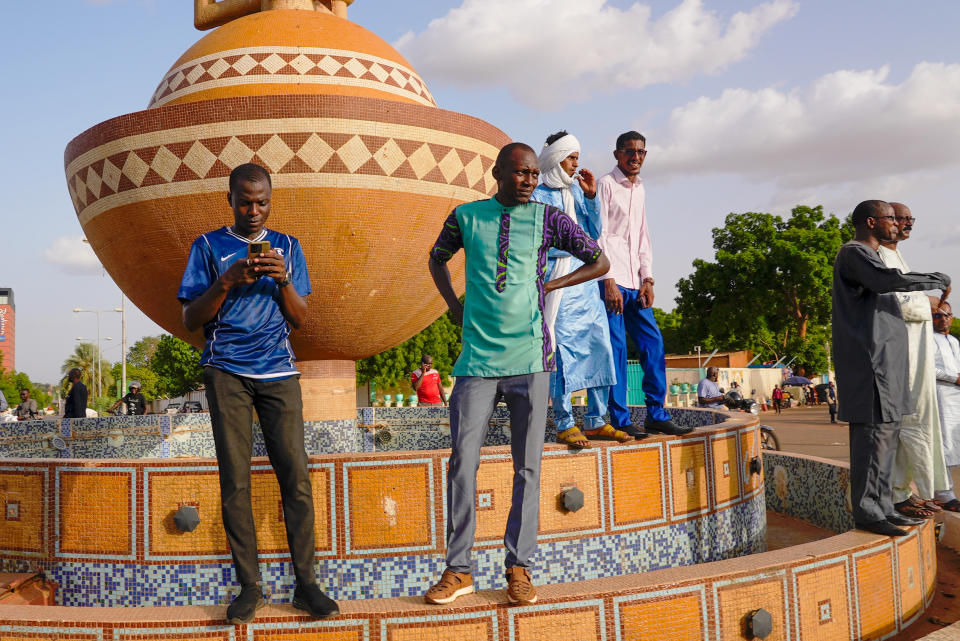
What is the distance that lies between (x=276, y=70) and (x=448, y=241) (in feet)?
11.0

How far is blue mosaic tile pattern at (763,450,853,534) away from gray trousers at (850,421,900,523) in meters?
1.42

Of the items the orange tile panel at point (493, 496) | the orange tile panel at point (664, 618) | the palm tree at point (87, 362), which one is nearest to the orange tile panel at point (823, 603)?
the orange tile panel at point (664, 618)

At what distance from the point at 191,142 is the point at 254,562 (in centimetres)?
325

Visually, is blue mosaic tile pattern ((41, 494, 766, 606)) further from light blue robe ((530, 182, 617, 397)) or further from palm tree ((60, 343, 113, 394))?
palm tree ((60, 343, 113, 394))

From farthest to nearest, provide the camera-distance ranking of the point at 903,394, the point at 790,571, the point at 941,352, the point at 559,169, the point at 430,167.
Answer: the point at 430,167, the point at 941,352, the point at 559,169, the point at 903,394, the point at 790,571

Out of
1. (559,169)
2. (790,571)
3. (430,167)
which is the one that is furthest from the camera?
(430,167)

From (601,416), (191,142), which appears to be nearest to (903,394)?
(601,416)

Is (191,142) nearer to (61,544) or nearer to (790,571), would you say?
(61,544)

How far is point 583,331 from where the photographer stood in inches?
163

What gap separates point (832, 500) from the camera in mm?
4961

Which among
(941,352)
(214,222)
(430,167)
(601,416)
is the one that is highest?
(430,167)

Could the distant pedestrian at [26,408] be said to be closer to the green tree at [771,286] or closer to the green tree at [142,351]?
the green tree at [771,286]

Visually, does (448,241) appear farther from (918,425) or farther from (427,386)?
(427,386)

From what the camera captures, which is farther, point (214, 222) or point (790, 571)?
point (214, 222)
